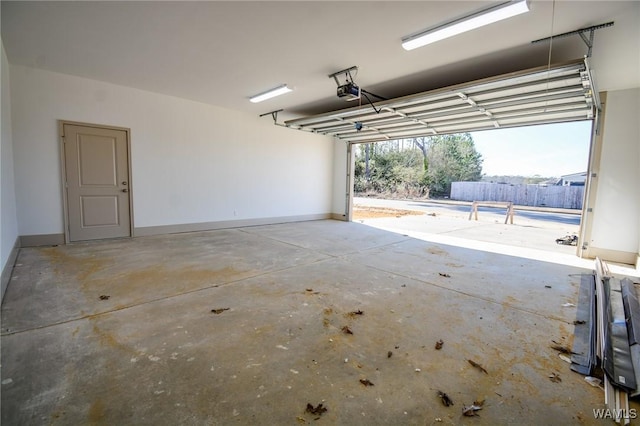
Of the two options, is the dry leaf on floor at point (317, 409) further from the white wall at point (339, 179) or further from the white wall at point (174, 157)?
the white wall at point (339, 179)

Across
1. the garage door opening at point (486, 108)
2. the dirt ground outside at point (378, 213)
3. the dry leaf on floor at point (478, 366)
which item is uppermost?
the garage door opening at point (486, 108)

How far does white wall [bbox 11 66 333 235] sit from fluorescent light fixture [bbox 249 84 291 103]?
55.6 inches

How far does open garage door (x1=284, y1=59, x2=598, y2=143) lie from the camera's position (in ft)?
13.1

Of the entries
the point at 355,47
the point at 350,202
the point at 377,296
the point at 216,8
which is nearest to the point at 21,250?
the point at 216,8

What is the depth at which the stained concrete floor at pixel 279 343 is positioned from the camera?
5.28 feet

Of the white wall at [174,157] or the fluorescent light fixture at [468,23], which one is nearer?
the fluorescent light fixture at [468,23]

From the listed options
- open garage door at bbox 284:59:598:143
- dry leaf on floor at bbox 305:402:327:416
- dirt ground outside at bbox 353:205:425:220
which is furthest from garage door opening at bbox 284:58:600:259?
dry leaf on floor at bbox 305:402:327:416

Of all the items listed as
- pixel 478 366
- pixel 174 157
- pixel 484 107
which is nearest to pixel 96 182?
pixel 174 157

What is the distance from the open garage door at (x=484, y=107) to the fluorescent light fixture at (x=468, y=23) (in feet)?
3.81

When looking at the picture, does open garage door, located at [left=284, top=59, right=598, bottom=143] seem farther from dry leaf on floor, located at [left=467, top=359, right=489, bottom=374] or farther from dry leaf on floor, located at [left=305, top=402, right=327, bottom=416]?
dry leaf on floor, located at [left=305, top=402, right=327, bottom=416]

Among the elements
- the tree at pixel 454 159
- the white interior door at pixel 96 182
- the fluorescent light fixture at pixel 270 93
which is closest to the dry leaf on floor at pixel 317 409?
the fluorescent light fixture at pixel 270 93

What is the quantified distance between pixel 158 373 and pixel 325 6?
3615 mm

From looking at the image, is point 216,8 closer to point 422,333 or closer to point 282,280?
point 282,280

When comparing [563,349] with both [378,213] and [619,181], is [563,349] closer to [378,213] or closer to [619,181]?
[619,181]
